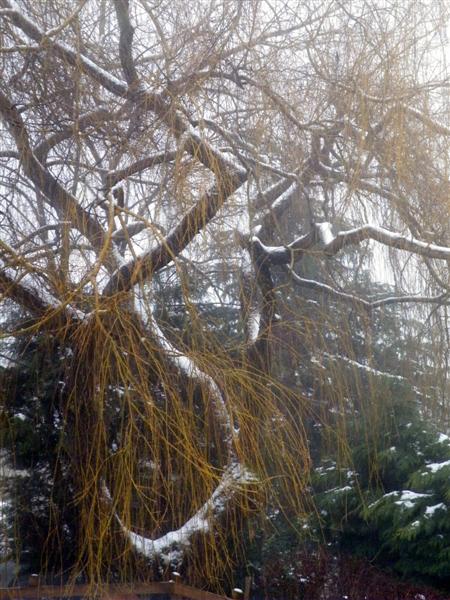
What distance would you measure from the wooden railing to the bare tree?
7.7 inches

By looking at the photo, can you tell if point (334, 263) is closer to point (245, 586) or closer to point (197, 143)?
point (197, 143)

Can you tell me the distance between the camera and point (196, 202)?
4.61 metres

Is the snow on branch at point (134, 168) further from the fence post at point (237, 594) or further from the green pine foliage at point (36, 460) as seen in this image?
the fence post at point (237, 594)

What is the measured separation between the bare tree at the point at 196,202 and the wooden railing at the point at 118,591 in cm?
19

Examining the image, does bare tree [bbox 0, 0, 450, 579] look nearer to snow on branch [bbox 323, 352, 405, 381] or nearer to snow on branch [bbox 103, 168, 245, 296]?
snow on branch [bbox 103, 168, 245, 296]

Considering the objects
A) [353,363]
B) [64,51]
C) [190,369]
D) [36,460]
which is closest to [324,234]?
[353,363]

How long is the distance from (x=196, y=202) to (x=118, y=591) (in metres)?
2.06

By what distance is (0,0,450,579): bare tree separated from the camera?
4078mm

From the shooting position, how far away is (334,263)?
20.3 ft

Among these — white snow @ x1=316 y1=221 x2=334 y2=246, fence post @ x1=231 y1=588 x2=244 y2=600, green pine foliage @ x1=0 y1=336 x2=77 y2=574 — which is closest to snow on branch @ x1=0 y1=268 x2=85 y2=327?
green pine foliage @ x1=0 y1=336 x2=77 y2=574

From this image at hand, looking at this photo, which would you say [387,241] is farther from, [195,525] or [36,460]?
[36,460]

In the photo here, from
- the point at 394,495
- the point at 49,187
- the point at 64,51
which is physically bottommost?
the point at 394,495

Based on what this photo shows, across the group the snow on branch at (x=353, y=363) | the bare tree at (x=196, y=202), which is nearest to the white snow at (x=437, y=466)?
the snow on branch at (x=353, y=363)

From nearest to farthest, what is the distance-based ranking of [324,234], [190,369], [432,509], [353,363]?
[190,369] < [324,234] < [353,363] < [432,509]
